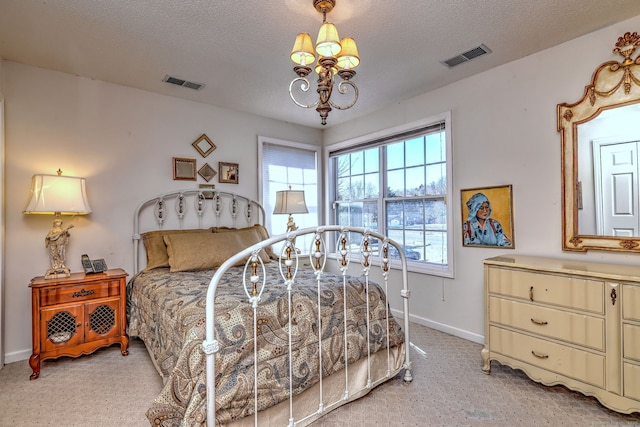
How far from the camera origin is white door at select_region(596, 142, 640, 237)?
2.12 meters

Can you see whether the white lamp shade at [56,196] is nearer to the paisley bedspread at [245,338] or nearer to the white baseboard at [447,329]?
the paisley bedspread at [245,338]

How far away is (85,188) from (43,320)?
112cm

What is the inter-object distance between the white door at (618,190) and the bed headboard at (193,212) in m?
3.25

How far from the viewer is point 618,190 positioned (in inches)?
86.0

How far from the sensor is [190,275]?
263 cm

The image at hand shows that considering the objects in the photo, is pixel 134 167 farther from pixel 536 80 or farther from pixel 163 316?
pixel 536 80

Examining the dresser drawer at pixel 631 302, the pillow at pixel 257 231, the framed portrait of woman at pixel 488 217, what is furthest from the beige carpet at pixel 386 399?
the pillow at pixel 257 231

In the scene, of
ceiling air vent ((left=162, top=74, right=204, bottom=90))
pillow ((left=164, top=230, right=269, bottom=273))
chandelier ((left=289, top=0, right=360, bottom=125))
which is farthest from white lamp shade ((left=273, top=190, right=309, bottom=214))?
chandelier ((left=289, top=0, right=360, bottom=125))

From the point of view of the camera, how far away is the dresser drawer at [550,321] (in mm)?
1897

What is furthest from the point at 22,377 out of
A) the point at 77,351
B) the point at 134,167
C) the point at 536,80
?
the point at 536,80

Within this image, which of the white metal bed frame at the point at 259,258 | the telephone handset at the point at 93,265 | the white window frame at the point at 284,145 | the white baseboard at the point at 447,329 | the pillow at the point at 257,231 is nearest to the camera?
the white metal bed frame at the point at 259,258

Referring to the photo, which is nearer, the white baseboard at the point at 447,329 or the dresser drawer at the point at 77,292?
the dresser drawer at the point at 77,292

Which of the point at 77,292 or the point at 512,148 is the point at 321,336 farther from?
the point at 512,148

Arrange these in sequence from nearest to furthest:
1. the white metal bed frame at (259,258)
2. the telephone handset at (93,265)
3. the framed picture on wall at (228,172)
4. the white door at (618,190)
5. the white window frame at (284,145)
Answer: the white metal bed frame at (259,258) < the white door at (618,190) < the telephone handset at (93,265) < the framed picture on wall at (228,172) < the white window frame at (284,145)
